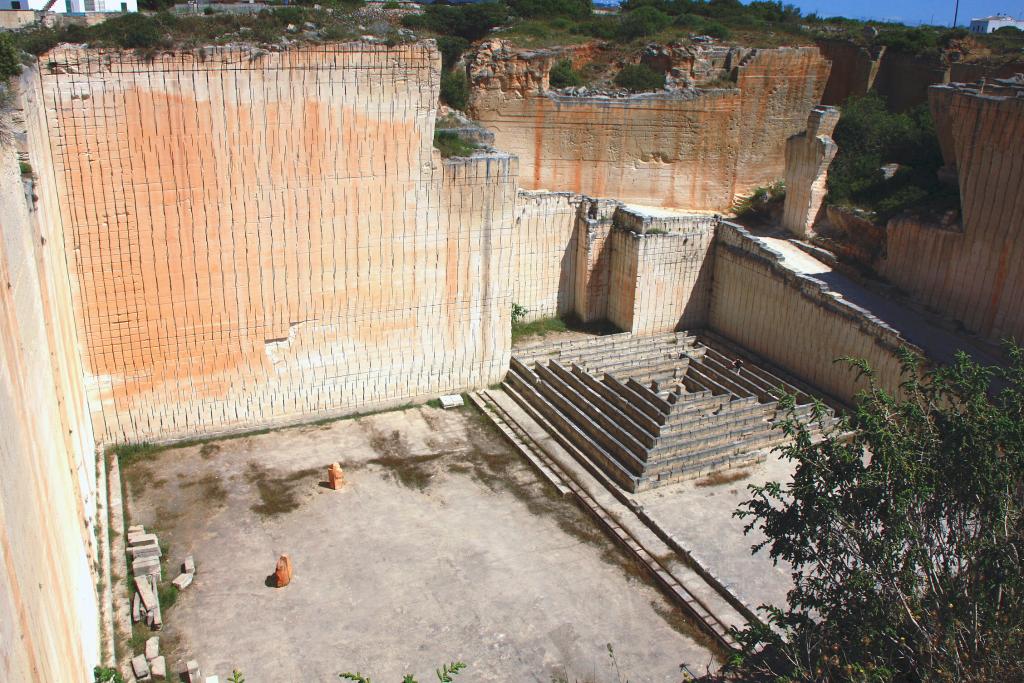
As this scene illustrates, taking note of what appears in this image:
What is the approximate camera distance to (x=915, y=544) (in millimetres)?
6730

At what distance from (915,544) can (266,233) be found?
9366mm

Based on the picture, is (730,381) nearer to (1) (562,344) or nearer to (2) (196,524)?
(1) (562,344)

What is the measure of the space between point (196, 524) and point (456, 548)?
3277mm

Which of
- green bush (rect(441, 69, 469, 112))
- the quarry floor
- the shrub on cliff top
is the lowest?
the quarry floor

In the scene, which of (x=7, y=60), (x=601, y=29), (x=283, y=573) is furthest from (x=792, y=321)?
(x=601, y=29)

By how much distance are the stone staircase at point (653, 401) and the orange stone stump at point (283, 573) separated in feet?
15.1

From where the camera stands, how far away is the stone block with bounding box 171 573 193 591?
9969 millimetres

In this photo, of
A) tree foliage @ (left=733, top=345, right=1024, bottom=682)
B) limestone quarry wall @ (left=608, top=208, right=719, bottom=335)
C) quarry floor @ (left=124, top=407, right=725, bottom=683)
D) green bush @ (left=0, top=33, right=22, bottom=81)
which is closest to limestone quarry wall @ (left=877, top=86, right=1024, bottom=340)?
limestone quarry wall @ (left=608, top=208, right=719, bottom=335)

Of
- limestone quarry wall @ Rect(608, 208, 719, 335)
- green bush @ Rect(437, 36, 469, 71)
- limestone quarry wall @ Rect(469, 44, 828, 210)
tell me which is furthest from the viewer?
green bush @ Rect(437, 36, 469, 71)

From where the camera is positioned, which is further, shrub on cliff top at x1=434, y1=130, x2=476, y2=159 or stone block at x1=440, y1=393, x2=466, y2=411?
stone block at x1=440, y1=393, x2=466, y2=411

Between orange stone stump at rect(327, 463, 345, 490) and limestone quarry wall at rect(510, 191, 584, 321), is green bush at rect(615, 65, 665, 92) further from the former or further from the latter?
orange stone stump at rect(327, 463, 345, 490)

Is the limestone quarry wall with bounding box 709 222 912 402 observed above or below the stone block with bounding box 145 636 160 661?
above

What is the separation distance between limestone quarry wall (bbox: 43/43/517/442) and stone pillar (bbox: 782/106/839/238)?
7.18 m

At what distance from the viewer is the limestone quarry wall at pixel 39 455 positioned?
4.79 m
